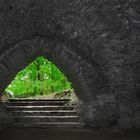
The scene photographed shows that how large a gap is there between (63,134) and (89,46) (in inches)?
61.6

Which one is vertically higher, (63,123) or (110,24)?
(110,24)

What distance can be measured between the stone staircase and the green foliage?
7462 millimetres

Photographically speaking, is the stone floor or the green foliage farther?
the green foliage

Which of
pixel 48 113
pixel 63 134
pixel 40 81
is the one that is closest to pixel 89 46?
pixel 48 113

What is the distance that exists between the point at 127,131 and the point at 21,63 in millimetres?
2138

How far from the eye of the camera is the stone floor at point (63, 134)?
625 cm

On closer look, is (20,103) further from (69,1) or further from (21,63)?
(69,1)

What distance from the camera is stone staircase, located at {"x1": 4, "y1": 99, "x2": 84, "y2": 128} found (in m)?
6.45

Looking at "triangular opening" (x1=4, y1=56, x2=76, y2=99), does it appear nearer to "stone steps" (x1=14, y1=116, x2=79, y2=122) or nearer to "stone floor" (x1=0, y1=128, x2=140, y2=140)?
"stone steps" (x1=14, y1=116, x2=79, y2=122)

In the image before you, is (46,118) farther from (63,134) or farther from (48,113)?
(63,134)

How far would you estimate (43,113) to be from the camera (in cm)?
665

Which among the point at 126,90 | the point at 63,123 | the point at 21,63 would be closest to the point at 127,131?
the point at 126,90

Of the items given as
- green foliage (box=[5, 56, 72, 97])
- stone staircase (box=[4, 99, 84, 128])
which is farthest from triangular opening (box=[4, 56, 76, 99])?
stone staircase (box=[4, 99, 84, 128])

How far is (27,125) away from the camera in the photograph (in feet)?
21.2
